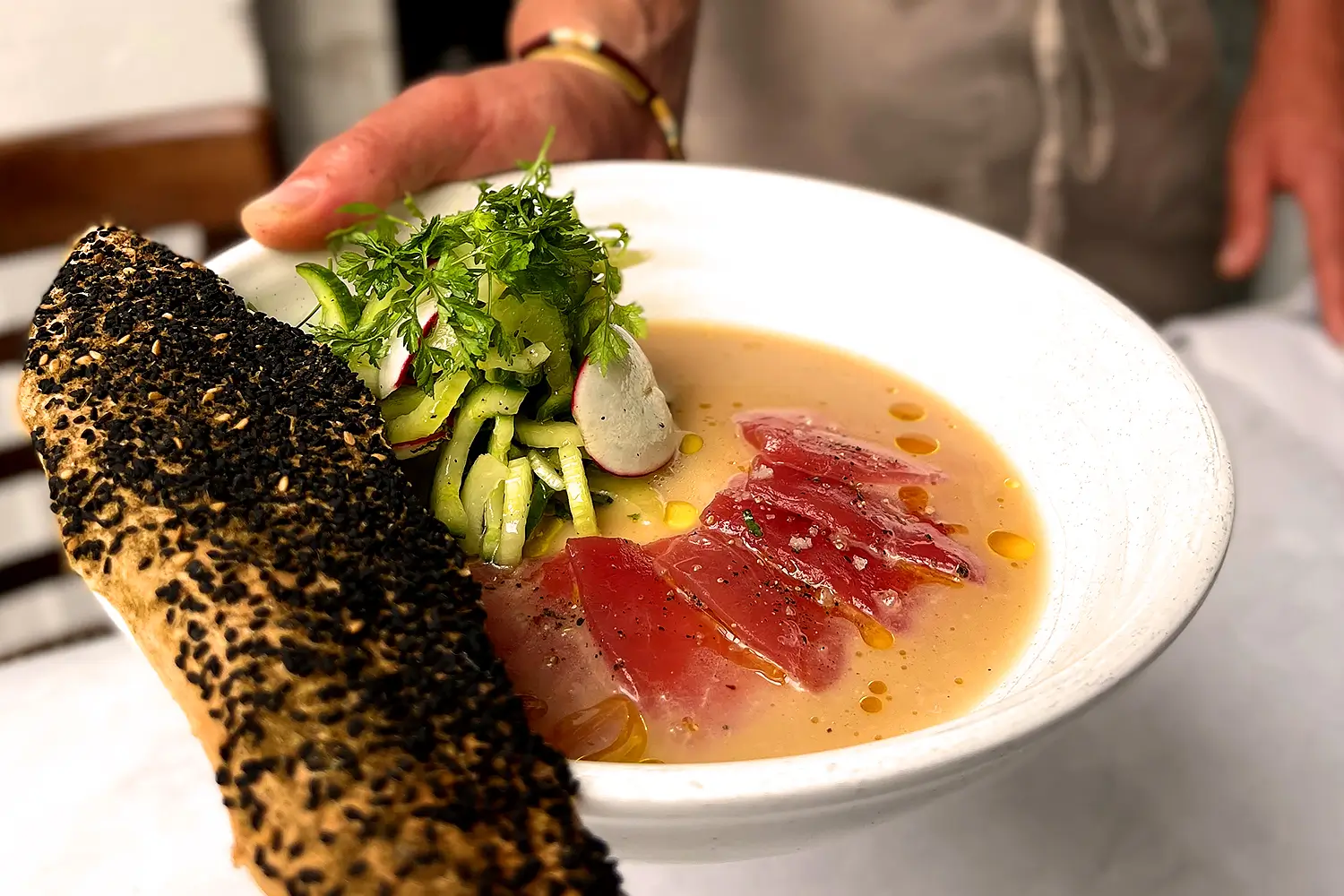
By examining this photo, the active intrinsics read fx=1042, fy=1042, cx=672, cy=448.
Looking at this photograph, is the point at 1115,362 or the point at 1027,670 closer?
the point at 1027,670

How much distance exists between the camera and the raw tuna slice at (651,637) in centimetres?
95

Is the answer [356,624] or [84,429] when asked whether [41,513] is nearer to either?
[84,429]

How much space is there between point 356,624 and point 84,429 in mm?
354

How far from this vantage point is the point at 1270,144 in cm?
246

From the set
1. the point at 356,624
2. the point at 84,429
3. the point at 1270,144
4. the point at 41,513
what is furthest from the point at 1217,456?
the point at 41,513

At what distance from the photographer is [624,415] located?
1.19 metres

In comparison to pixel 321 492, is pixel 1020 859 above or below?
below

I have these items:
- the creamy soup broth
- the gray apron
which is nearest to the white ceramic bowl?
the creamy soup broth

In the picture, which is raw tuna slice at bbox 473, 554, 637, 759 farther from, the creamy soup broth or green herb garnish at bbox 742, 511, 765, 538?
green herb garnish at bbox 742, 511, 765, 538

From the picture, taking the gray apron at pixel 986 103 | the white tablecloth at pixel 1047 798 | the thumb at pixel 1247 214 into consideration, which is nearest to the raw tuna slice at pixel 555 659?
the white tablecloth at pixel 1047 798

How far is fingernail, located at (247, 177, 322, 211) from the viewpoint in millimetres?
1269

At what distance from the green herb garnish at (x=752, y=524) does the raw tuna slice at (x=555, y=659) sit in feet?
0.64

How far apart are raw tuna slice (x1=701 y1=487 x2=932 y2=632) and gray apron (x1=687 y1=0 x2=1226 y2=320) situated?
1.50m

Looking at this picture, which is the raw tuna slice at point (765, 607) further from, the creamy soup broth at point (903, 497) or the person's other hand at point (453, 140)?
the person's other hand at point (453, 140)
